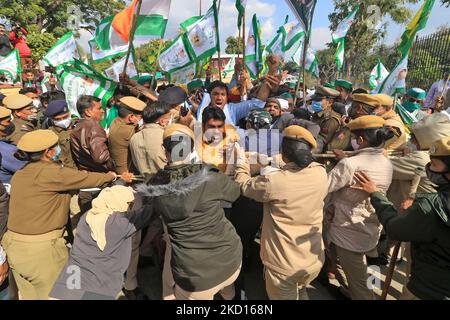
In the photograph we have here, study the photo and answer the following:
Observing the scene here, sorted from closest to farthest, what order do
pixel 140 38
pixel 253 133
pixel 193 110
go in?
pixel 253 133
pixel 140 38
pixel 193 110

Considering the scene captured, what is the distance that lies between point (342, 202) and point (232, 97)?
3.18m

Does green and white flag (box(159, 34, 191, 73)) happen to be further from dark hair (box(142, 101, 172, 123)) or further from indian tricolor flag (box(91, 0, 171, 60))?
dark hair (box(142, 101, 172, 123))

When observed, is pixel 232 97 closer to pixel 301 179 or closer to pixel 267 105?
pixel 267 105

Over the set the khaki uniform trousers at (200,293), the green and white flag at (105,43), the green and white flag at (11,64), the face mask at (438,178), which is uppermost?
the green and white flag at (105,43)

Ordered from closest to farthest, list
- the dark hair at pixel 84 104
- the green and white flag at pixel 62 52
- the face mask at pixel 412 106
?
the dark hair at pixel 84 104 → the face mask at pixel 412 106 → the green and white flag at pixel 62 52

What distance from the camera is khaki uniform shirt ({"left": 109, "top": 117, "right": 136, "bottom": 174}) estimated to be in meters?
3.43

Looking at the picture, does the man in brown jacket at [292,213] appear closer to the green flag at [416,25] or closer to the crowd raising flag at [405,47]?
the crowd raising flag at [405,47]

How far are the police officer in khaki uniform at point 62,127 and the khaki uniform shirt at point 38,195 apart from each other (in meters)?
1.14


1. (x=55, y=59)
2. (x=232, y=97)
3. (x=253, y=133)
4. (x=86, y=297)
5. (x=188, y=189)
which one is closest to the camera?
(x=188, y=189)

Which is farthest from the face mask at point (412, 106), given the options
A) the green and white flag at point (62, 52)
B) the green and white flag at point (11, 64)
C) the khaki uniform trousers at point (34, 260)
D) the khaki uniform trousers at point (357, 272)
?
the green and white flag at point (11, 64)

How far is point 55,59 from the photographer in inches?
241

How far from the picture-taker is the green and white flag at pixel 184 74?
16.7ft

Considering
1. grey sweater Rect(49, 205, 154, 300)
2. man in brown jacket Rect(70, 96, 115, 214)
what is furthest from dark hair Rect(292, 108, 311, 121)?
grey sweater Rect(49, 205, 154, 300)
